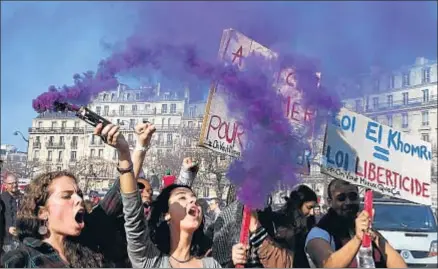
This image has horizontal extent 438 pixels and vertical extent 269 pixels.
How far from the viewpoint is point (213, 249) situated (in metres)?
3.88

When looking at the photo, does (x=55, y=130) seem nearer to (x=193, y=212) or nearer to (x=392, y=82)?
(x=193, y=212)

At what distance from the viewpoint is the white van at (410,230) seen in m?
9.66

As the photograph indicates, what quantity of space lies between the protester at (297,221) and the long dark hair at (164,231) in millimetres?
895

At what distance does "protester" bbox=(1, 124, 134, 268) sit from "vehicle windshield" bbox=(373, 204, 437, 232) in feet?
25.2

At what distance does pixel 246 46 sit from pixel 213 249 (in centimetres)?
151

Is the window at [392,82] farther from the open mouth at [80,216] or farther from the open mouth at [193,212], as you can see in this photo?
the open mouth at [80,216]

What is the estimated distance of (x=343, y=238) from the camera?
3896 mm

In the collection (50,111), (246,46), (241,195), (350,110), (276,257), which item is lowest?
(276,257)

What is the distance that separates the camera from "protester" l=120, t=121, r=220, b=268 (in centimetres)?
299

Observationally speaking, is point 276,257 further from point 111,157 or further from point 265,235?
point 111,157

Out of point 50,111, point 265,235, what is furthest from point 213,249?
point 50,111

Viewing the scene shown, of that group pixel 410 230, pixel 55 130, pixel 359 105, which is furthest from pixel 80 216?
pixel 410 230

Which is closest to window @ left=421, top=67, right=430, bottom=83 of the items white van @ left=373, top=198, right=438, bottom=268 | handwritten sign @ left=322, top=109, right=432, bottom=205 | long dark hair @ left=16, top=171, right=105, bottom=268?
handwritten sign @ left=322, top=109, right=432, bottom=205

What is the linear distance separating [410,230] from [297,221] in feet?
18.6
